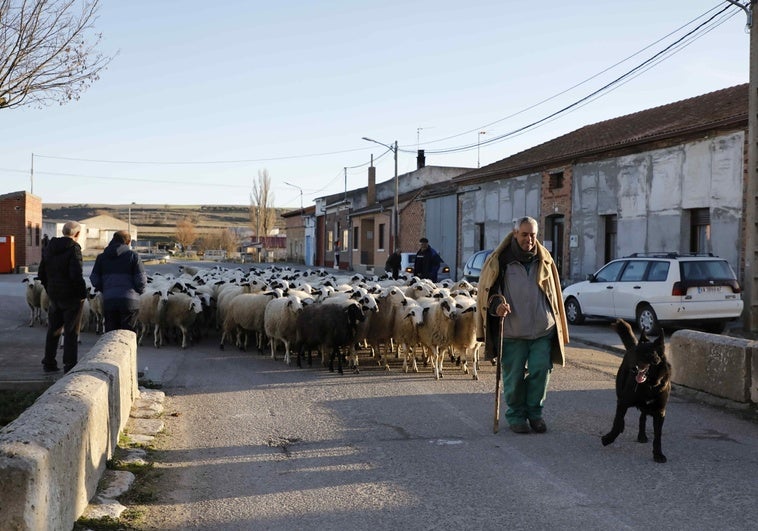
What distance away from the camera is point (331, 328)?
1132 cm

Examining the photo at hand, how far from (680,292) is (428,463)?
10374 mm

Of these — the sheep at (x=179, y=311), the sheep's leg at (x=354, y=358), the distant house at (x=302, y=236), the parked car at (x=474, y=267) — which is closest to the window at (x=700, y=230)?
the parked car at (x=474, y=267)

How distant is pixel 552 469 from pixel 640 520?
117cm

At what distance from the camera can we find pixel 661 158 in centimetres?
2142

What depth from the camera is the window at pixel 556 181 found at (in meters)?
27.0

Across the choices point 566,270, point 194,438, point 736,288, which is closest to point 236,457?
point 194,438

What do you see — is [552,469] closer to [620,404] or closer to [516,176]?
[620,404]

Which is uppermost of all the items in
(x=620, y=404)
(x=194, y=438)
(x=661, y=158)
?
(x=661, y=158)

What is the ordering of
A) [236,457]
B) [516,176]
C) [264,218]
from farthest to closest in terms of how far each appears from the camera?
[264,218] → [516,176] → [236,457]

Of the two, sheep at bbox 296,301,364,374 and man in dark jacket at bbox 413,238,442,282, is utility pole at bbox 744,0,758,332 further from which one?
sheep at bbox 296,301,364,374

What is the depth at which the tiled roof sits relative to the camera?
19875 mm

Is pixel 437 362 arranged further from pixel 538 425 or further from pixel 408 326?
pixel 538 425

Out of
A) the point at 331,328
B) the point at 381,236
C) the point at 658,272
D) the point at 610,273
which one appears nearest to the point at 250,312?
the point at 331,328

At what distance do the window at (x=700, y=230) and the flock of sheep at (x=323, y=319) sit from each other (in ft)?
26.3
